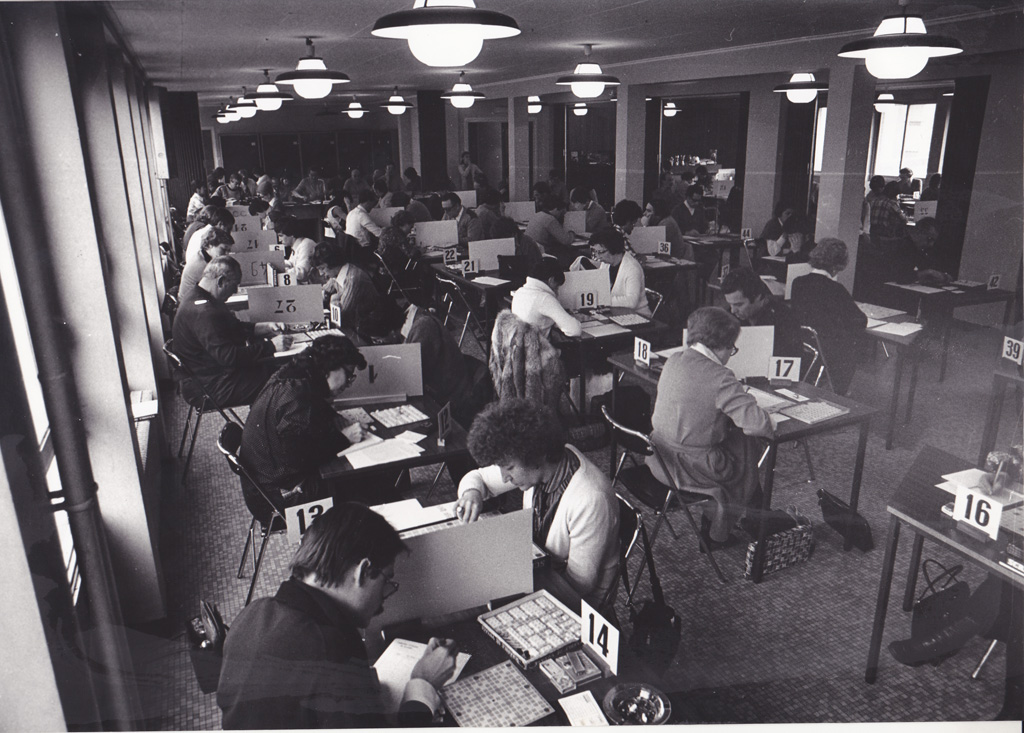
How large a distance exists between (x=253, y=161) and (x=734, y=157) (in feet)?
40.2

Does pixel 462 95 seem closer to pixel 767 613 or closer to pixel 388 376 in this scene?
pixel 388 376

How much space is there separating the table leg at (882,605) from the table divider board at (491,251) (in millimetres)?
4561

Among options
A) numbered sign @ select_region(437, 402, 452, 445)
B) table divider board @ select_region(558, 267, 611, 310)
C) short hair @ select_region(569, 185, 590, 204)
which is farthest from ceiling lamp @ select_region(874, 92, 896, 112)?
numbered sign @ select_region(437, 402, 452, 445)

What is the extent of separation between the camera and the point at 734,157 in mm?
10367

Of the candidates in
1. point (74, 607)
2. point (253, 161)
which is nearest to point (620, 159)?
point (74, 607)

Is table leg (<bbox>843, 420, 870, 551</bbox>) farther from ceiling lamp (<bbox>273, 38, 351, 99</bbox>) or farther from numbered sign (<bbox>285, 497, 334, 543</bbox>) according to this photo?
ceiling lamp (<bbox>273, 38, 351, 99</bbox>)

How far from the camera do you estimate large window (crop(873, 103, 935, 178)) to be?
721 centimetres

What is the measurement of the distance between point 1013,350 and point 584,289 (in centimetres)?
243

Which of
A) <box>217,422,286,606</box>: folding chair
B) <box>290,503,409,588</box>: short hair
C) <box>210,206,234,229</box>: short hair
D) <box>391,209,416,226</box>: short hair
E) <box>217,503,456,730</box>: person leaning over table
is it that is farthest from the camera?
<box>391,209,416,226</box>: short hair

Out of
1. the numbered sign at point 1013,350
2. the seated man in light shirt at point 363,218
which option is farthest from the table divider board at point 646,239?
the numbered sign at point 1013,350

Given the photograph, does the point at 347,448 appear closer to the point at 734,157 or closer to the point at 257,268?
the point at 257,268

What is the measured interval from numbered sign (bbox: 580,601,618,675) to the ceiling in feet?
10.3

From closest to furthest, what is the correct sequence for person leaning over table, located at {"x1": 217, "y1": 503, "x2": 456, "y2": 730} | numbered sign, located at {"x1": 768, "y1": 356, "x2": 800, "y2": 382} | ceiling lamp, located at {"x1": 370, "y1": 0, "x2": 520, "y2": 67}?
person leaning over table, located at {"x1": 217, "y1": 503, "x2": 456, "y2": 730}, ceiling lamp, located at {"x1": 370, "y1": 0, "x2": 520, "y2": 67}, numbered sign, located at {"x1": 768, "y1": 356, "x2": 800, "y2": 382}

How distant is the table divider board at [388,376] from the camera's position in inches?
130
